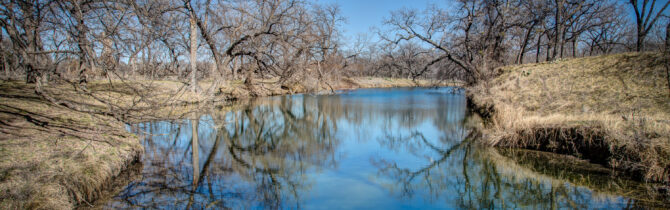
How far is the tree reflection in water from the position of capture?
5871mm

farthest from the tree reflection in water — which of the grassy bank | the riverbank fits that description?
the grassy bank

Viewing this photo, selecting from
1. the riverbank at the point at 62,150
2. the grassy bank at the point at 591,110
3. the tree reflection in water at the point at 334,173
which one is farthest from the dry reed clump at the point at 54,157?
the grassy bank at the point at 591,110

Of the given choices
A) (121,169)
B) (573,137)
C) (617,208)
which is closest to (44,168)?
(121,169)

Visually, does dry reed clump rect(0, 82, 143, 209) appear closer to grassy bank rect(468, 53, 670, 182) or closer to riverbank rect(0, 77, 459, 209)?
riverbank rect(0, 77, 459, 209)

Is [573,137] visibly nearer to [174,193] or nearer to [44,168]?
[174,193]

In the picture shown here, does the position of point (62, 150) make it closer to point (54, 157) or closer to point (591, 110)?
point (54, 157)

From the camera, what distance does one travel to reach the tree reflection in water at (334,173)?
5871 millimetres

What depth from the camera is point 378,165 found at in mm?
8305

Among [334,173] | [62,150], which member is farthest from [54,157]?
[334,173]

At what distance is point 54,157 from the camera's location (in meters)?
5.67

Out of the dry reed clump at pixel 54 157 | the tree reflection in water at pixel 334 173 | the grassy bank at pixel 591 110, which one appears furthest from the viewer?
the grassy bank at pixel 591 110

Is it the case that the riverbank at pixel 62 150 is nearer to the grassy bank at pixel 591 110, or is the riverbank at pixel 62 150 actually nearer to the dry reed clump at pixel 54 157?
the dry reed clump at pixel 54 157

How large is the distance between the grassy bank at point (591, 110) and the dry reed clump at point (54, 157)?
8875 mm

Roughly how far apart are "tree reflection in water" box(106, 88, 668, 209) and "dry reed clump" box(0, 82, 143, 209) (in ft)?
1.51
